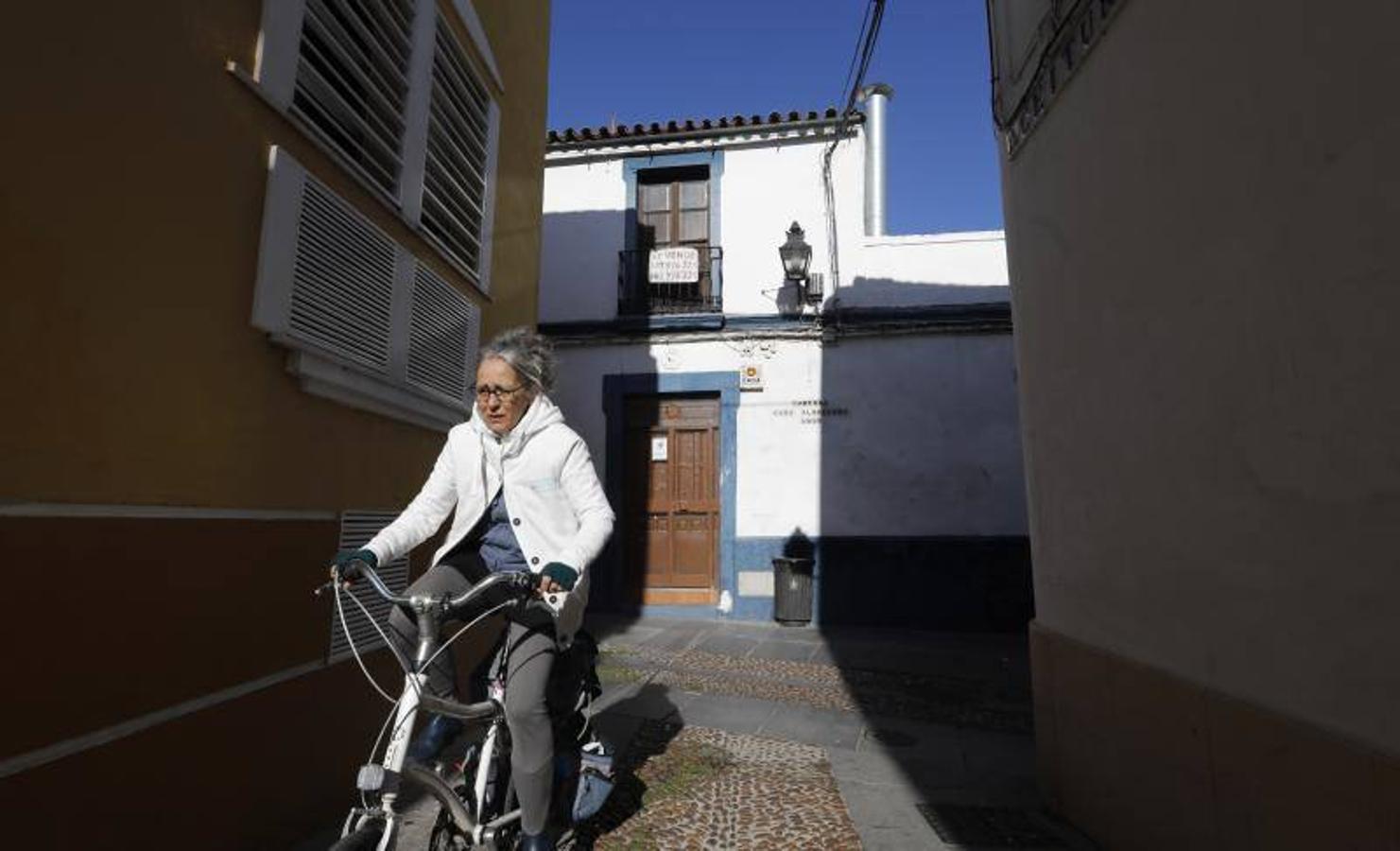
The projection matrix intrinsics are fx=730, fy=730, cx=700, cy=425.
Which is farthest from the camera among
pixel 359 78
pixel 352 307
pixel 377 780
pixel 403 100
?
pixel 403 100

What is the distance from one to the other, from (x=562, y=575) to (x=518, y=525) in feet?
1.69

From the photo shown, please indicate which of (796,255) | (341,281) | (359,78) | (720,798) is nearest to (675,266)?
(796,255)

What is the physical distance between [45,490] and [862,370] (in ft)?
27.3

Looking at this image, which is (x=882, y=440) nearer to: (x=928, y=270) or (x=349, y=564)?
(x=928, y=270)

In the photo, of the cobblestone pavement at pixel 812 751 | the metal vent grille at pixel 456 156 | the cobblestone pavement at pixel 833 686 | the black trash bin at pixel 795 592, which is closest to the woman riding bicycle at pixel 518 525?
the cobblestone pavement at pixel 812 751

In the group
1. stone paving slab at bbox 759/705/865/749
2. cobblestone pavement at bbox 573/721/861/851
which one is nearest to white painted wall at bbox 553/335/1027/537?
stone paving slab at bbox 759/705/865/749

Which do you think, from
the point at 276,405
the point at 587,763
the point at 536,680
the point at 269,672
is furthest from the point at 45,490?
the point at 587,763

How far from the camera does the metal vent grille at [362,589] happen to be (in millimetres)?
3309

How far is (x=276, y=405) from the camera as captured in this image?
2898 mm

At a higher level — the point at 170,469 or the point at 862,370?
the point at 862,370

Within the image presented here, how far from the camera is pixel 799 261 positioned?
→ 9250 mm

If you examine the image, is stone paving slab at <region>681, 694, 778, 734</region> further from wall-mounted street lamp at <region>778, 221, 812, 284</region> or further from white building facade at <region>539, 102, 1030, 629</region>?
wall-mounted street lamp at <region>778, 221, 812, 284</region>

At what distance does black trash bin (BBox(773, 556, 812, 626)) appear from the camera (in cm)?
867

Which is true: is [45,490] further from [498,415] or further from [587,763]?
[587,763]
